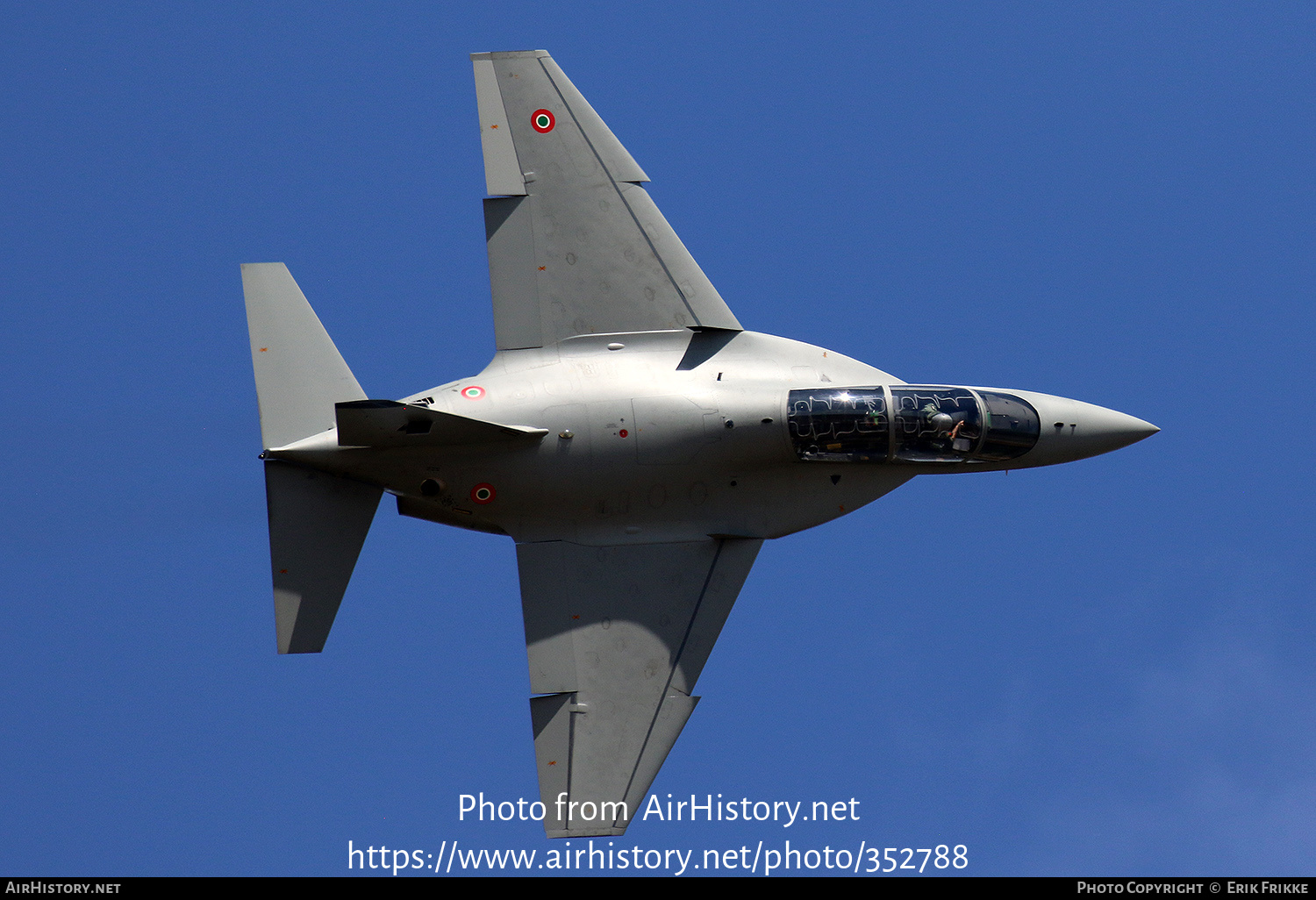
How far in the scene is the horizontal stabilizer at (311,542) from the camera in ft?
61.3

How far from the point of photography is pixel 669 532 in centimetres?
1945

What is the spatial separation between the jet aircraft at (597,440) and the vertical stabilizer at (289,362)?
0.09ft

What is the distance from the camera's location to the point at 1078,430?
65.1ft

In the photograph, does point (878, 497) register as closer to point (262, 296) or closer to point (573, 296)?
point (573, 296)

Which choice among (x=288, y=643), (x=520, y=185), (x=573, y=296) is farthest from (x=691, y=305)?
(x=288, y=643)

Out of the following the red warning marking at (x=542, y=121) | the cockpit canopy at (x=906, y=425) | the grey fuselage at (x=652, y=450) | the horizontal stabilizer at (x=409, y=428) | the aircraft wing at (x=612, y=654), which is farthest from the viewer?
the red warning marking at (x=542, y=121)

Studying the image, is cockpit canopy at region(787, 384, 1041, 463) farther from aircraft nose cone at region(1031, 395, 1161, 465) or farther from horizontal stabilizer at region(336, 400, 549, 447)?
horizontal stabilizer at region(336, 400, 549, 447)

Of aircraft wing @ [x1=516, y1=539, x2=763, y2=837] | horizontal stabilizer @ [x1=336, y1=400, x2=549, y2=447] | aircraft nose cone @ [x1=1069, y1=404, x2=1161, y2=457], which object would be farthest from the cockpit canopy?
horizontal stabilizer @ [x1=336, y1=400, x2=549, y2=447]

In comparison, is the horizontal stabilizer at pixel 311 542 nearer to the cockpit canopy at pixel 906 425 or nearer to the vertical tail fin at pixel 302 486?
the vertical tail fin at pixel 302 486

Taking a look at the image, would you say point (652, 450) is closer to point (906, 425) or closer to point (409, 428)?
point (409, 428)

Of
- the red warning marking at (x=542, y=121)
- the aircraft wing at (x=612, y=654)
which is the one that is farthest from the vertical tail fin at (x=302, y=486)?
the red warning marking at (x=542, y=121)

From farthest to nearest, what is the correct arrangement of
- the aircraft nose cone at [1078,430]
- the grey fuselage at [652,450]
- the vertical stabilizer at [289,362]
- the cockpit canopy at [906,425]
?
the aircraft nose cone at [1078,430] → the cockpit canopy at [906,425] → the grey fuselage at [652,450] → the vertical stabilizer at [289,362]
